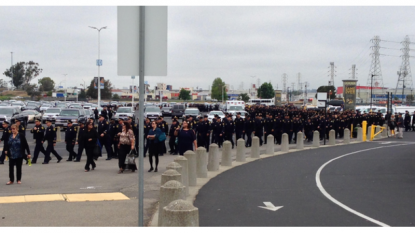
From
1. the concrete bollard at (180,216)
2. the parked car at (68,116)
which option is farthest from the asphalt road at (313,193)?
the parked car at (68,116)

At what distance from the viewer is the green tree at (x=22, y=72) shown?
137 metres

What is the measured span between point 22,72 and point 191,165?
457 feet

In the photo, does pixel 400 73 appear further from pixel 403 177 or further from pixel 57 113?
pixel 403 177

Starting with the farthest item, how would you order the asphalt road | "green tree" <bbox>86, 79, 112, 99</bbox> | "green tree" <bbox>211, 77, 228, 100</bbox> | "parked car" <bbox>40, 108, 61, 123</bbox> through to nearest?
"green tree" <bbox>211, 77, 228, 100</bbox>
"green tree" <bbox>86, 79, 112, 99</bbox>
"parked car" <bbox>40, 108, 61, 123</bbox>
the asphalt road

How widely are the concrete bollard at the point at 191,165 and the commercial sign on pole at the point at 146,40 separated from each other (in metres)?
6.49

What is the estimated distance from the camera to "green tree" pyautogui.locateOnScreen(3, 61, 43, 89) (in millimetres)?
136875

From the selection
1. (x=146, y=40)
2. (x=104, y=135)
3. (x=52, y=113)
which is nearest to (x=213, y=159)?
(x=104, y=135)

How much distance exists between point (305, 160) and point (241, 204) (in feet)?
28.3

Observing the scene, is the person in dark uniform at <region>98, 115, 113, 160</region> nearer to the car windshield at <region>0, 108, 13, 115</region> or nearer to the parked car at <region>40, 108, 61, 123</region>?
the parked car at <region>40, 108, 61, 123</region>

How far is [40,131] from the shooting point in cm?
1611

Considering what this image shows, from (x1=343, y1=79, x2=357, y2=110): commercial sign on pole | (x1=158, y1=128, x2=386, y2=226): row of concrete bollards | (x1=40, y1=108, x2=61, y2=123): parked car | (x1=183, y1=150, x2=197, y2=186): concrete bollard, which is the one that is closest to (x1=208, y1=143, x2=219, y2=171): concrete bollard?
(x1=158, y1=128, x2=386, y2=226): row of concrete bollards

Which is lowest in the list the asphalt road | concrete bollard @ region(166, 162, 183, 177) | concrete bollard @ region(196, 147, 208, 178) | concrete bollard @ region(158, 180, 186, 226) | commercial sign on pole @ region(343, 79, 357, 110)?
the asphalt road

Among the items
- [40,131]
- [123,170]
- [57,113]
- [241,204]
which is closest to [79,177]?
[123,170]

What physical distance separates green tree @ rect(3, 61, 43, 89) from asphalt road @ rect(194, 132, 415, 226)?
5191 inches
